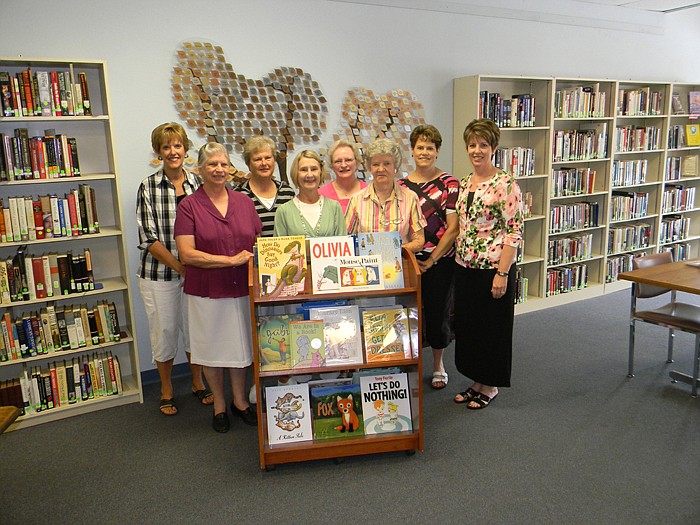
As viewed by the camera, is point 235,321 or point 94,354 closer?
point 235,321

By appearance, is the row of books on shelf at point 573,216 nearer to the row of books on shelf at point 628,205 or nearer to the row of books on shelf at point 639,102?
the row of books on shelf at point 628,205

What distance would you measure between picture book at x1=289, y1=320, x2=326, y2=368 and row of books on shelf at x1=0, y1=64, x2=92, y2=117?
71.8 inches

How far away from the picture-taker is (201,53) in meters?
3.79

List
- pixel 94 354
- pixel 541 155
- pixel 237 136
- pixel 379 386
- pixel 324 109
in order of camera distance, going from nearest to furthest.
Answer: pixel 379 386 < pixel 94 354 < pixel 237 136 < pixel 324 109 < pixel 541 155

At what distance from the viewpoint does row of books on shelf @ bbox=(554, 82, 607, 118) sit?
5270 millimetres

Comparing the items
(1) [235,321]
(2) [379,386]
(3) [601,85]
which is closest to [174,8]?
(1) [235,321]

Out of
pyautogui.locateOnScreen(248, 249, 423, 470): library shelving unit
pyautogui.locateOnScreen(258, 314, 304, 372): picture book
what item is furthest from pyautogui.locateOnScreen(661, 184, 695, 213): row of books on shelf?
pyautogui.locateOnScreen(258, 314, 304, 372): picture book

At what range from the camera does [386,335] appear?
2.84 m

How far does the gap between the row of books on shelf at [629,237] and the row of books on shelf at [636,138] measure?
83cm

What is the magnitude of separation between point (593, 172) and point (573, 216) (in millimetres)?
500

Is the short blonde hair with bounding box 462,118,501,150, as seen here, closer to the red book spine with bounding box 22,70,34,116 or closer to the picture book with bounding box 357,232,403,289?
the picture book with bounding box 357,232,403,289

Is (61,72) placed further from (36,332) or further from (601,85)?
(601,85)

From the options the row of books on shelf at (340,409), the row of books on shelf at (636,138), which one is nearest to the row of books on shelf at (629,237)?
the row of books on shelf at (636,138)

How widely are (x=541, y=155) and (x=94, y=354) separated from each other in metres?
4.13
